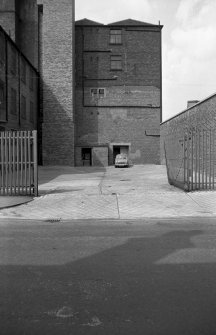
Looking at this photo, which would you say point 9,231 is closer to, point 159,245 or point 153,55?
point 159,245

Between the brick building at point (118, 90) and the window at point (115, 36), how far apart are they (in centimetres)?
3

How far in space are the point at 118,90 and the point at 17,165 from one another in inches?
1343

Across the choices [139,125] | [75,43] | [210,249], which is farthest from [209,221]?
[75,43]

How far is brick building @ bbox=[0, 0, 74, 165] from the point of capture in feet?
134

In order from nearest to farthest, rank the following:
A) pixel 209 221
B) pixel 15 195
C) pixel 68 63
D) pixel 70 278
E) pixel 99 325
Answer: pixel 99 325, pixel 70 278, pixel 209 221, pixel 15 195, pixel 68 63

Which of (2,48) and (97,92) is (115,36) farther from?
(2,48)

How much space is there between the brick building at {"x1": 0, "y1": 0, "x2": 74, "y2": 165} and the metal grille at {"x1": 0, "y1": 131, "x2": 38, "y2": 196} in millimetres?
27934

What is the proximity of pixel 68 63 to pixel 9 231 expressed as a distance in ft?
116

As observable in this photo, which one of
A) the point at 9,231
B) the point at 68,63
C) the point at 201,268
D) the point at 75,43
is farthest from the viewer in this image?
the point at 75,43

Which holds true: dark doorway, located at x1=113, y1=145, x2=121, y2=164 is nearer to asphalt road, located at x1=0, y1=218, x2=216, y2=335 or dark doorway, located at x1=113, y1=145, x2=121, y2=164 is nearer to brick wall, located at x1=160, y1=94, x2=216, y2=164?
brick wall, located at x1=160, y1=94, x2=216, y2=164

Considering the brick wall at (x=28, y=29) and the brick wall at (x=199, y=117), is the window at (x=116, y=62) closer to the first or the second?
the brick wall at (x=28, y=29)

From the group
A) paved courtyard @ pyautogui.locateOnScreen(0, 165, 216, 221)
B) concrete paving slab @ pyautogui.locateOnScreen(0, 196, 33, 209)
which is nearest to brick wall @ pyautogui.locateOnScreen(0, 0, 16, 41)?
paved courtyard @ pyautogui.locateOnScreen(0, 165, 216, 221)

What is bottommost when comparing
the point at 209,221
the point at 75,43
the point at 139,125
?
the point at 209,221

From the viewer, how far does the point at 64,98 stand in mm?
41125
